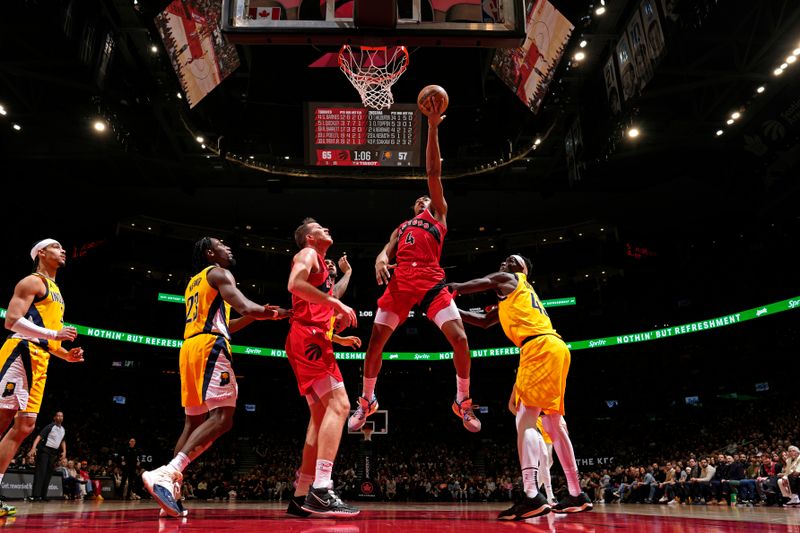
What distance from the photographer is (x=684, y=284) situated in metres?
23.8

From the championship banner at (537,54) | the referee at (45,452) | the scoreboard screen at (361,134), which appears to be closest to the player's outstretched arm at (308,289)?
the championship banner at (537,54)

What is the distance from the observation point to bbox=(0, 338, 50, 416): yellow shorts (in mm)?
4750

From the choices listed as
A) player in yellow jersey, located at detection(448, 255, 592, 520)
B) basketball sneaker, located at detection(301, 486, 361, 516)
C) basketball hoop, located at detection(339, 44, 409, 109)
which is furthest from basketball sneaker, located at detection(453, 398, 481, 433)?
basketball hoop, located at detection(339, 44, 409, 109)

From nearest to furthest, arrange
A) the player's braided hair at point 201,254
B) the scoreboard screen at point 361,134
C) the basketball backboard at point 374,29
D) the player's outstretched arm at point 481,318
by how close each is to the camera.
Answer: the player's braided hair at point 201,254 < the player's outstretched arm at point 481,318 < the basketball backboard at point 374,29 < the scoreboard screen at point 361,134

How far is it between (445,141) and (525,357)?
12.2 m

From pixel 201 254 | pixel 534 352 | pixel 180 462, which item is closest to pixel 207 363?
pixel 180 462

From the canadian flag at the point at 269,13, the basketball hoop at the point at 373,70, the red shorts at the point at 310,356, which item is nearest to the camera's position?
the red shorts at the point at 310,356

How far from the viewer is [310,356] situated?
450cm

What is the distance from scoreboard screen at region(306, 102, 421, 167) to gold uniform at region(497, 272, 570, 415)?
22.3ft

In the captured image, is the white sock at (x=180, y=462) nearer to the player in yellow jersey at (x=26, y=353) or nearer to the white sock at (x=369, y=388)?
the player in yellow jersey at (x=26, y=353)

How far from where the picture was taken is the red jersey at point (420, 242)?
5.43 metres

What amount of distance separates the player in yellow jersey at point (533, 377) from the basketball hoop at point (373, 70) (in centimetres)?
453

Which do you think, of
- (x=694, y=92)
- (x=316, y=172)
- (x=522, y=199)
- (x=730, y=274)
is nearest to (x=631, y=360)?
(x=730, y=274)

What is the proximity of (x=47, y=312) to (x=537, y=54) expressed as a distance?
8906 mm
